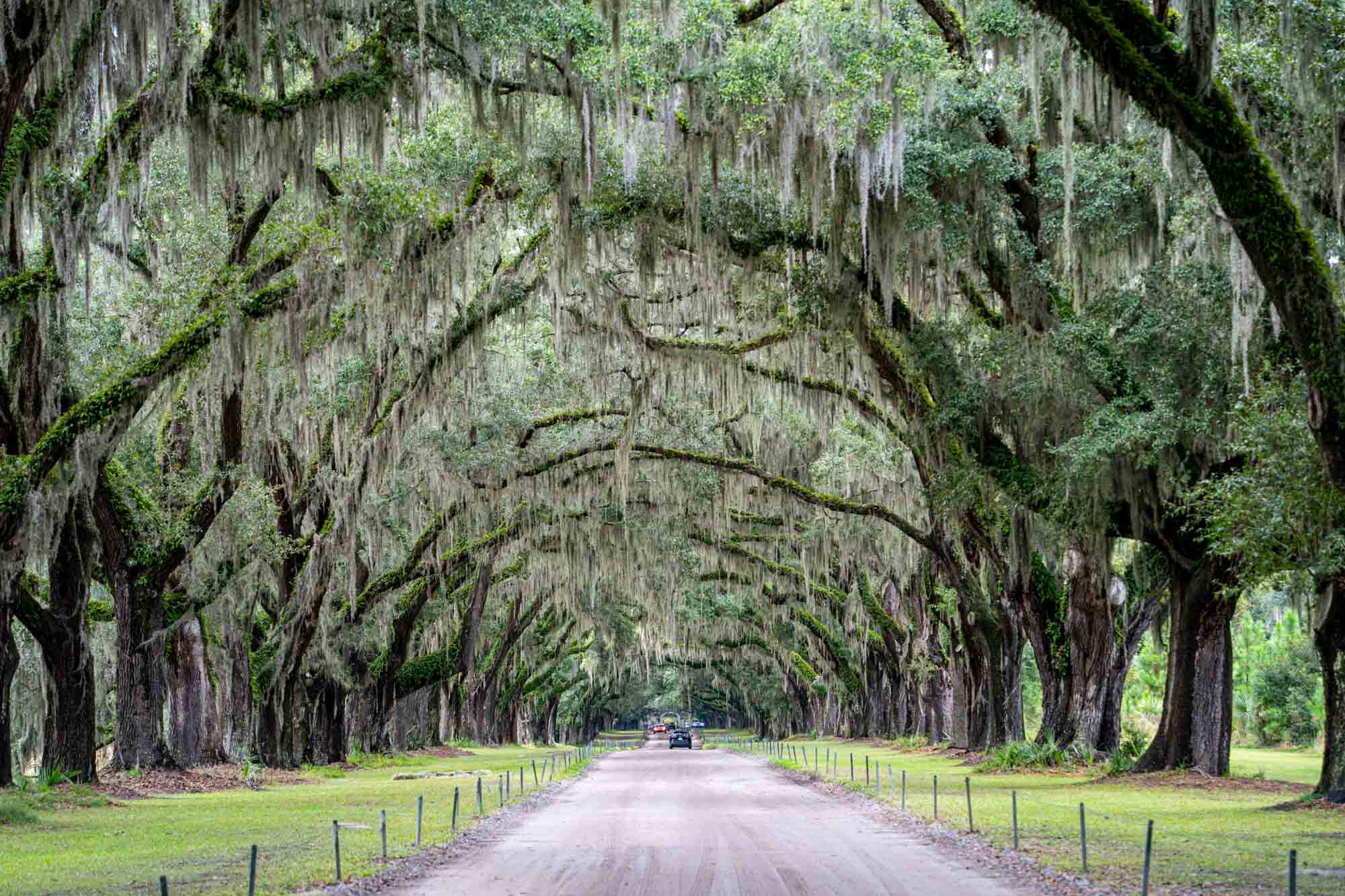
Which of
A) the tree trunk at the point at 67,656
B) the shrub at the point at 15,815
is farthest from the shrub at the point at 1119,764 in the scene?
the shrub at the point at 15,815

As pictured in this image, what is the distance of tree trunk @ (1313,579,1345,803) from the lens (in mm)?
15805

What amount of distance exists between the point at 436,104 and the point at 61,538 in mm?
9206

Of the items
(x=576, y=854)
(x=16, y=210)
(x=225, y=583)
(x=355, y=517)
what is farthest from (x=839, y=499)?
(x=16, y=210)

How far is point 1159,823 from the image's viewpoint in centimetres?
1465

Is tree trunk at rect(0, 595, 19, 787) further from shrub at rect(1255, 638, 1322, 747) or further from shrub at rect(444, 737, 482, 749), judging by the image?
shrub at rect(1255, 638, 1322, 747)

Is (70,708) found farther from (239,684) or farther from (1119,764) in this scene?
(1119,764)

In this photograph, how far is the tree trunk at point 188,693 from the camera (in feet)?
86.0

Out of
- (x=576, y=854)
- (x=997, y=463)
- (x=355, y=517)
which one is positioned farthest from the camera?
(x=355, y=517)

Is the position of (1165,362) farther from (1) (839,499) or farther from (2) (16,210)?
(2) (16,210)

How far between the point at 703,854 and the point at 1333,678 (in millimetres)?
8849

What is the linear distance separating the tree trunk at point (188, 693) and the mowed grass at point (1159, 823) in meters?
13.2

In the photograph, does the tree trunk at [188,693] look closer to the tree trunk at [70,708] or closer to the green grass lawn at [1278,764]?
the tree trunk at [70,708]

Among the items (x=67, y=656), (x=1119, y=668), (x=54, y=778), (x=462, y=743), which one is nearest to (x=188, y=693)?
(x=67, y=656)

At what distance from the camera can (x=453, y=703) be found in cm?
5406
